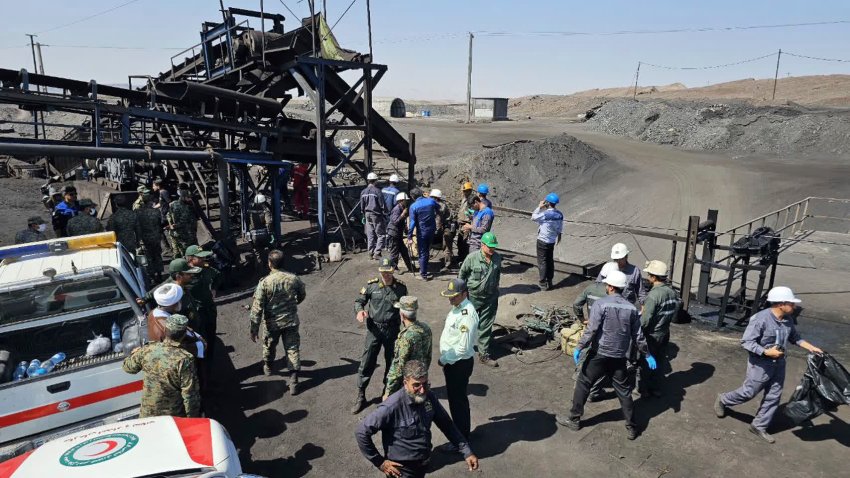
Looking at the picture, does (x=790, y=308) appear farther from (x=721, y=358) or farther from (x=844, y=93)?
(x=844, y=93)

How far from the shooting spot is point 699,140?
1264 inches

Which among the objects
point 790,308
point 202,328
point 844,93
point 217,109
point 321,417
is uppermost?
point 844,93

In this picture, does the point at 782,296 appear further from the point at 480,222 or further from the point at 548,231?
the point at 480,222

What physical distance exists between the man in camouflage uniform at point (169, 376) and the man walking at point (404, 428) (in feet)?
5.87

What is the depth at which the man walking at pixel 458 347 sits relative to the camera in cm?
511

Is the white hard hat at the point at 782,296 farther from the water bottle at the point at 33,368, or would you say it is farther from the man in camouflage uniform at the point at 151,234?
the man in camouflage uniform at the point at 151,234

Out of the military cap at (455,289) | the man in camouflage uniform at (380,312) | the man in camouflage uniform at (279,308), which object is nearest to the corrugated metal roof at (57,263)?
the man in camouflage uniform at (279,308)

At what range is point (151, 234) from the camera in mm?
10758

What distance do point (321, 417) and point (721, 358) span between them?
5.52m

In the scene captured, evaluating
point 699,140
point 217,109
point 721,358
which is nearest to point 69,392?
point 721,358

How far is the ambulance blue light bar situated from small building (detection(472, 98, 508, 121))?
150 ft

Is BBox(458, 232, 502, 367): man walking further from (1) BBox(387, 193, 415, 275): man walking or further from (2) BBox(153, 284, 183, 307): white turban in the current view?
(1) BBox(387, 193, 415, 275): man walking

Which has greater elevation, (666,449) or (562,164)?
(562,164)

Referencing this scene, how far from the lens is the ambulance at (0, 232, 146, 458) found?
466 centimetres
